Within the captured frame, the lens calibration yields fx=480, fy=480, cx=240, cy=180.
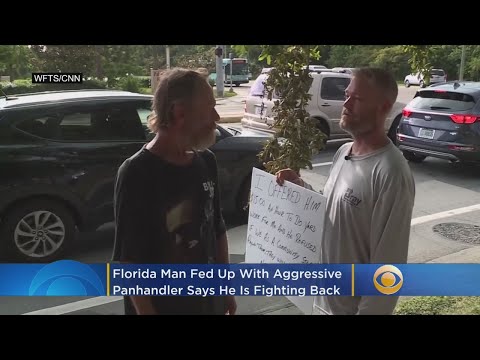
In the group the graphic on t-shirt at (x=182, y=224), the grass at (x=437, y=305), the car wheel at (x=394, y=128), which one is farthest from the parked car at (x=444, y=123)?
the graphic on t-shirt at (x=182, y=224)

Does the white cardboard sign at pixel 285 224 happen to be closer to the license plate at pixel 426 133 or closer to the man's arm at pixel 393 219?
the man's arm at pixel 393 219

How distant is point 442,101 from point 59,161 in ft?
20.8

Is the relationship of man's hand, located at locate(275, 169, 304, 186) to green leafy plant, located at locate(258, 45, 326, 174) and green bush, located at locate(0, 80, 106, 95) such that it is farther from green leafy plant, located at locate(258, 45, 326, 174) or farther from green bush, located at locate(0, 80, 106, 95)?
green bush, located at locate(0, 80, 106, 95)

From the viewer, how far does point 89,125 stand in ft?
15.1

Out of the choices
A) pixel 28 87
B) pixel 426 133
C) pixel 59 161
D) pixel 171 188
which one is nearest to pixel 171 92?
pixel 171 188

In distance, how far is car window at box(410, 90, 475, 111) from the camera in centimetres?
779

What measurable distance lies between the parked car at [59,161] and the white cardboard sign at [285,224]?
244 cm

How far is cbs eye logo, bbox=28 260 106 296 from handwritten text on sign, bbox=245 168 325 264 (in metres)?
0.91

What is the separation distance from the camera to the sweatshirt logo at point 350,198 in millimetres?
1911

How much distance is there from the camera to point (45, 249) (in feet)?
14.6

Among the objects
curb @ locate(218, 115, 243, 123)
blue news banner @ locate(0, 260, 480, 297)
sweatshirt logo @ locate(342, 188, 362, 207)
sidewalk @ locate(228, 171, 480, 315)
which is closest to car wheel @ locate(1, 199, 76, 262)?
blue news banner @ locate(0, 260, 480, 297)

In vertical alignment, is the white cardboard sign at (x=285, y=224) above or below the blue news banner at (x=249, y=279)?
above
